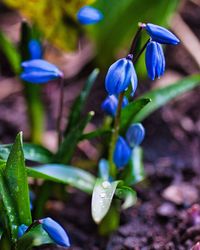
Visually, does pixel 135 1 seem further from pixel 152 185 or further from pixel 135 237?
pixel 135 237

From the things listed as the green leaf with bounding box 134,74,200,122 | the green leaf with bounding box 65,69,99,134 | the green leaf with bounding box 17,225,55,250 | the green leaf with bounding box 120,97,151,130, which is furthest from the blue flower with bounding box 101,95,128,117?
the green leaf with bounding box 17,225,55,250

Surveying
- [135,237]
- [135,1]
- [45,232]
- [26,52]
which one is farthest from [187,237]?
[135,1]

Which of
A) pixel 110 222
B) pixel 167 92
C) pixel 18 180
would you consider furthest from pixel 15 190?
pixel 167 92

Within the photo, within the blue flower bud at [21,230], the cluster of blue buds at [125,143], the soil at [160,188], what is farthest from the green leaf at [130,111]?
the blue flower bud at [21,230]

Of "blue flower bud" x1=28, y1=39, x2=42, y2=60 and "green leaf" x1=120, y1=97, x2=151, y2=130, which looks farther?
"blue flower bud" x1=28, y1=39, x2=42, y2=60

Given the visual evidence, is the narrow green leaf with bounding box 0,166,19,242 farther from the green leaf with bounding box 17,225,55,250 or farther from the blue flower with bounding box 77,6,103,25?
the blue flower with bounding box 77,6,103,25

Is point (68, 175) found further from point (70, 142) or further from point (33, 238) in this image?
point (33, 238)

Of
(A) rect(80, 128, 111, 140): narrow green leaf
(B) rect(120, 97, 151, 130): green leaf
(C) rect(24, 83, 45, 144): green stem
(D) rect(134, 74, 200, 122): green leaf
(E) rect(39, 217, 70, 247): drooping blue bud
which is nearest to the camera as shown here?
(E) rect(39, 217, 70, 247): drooping blue bud
